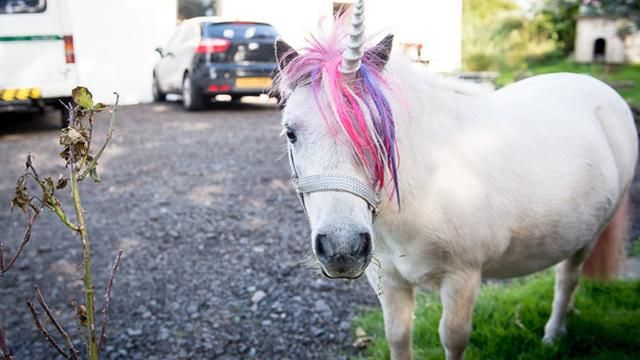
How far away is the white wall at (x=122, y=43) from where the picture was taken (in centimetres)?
240

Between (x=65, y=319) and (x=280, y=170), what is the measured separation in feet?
11.2

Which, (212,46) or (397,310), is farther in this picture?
(212,46)

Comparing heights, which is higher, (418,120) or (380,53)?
(380,53)

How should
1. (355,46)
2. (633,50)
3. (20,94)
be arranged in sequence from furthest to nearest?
(633,50) → (20,94) → (355,46)

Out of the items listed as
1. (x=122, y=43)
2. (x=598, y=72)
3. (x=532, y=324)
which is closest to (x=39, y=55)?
(x=122, y=43)

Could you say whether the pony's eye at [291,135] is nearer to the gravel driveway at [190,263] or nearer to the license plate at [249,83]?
the gravel driveway at [190,263]

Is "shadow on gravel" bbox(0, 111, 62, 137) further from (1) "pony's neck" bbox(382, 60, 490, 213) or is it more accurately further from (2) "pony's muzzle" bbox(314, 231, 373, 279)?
(2) "pony's muzzle" bbox(314, 231, 373, 279)

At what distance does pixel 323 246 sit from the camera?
5.05 ft

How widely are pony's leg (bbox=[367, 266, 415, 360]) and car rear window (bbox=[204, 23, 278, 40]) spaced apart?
1.09 m

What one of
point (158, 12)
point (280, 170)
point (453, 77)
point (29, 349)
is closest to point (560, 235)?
point (453, 77)

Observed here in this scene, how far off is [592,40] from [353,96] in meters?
9.70

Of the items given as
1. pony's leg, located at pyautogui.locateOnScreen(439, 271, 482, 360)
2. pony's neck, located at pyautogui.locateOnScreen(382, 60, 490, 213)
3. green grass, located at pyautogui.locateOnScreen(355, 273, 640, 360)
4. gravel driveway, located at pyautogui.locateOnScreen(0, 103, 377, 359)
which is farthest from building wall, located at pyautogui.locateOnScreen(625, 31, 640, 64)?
pony's leg, located at pyautogui.locateOnScreen(439, 271, 482, 360)

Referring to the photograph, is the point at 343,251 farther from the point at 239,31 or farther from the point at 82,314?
the point at 239,31

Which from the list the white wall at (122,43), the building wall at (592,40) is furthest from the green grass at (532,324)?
the building wall at (592,40)
